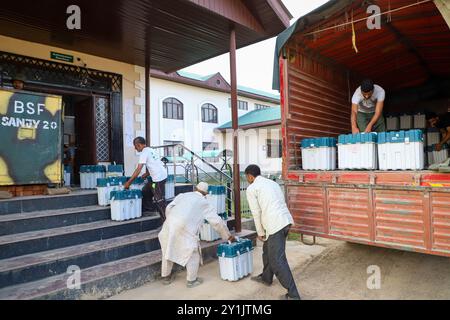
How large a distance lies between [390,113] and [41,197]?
786 centimetres

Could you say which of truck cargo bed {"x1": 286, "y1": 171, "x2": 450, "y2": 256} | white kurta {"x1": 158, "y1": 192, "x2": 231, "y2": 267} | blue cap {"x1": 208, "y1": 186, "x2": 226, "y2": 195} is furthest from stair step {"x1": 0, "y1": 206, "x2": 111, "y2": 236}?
truck cargo bed {"x1": 286, "y1": 171, "x2": 450, "y2": 256}

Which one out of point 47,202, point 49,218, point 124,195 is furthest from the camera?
point 124,195

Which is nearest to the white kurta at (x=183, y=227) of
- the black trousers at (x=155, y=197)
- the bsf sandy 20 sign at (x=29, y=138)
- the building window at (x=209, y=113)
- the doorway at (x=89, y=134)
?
the black trousers at (x=155, y=197)

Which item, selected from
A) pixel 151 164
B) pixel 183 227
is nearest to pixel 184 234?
pixel 183 227

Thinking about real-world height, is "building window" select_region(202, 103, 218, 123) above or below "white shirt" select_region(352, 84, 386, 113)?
above

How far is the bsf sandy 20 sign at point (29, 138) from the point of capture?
4664mm

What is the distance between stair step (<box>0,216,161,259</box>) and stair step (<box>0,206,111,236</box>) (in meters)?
0.09

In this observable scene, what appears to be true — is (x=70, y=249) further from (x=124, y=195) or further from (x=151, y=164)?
(x=151, y=164)

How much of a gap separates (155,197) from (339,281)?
3.18m

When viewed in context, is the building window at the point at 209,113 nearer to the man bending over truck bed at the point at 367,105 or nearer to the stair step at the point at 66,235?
the stair step at the point at 66,235

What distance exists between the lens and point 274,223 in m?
3.69

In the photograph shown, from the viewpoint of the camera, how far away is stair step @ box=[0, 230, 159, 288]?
3.53 meters

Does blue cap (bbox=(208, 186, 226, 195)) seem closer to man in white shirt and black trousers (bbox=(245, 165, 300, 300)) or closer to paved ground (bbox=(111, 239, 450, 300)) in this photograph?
paved ground (bbox=(111, 239, 450, 300))

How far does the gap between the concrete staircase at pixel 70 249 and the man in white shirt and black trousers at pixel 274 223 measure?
5.12 feet
